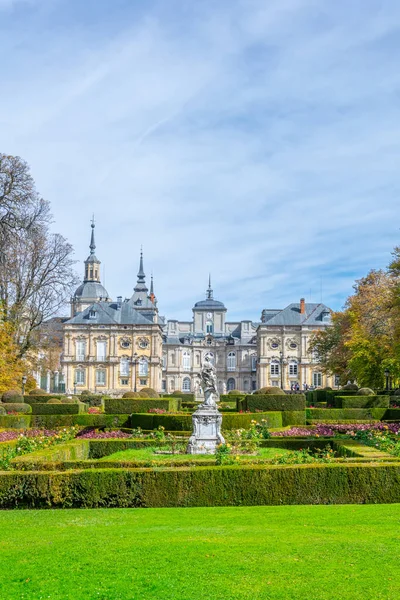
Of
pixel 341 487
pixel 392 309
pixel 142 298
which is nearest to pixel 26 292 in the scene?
pixel 392 309

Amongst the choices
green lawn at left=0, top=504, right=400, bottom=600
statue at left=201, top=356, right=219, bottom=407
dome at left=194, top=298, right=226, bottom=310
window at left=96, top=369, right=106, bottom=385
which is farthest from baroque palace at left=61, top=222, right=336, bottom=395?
green lawn at left=0, top=504, right=400, bottom=600

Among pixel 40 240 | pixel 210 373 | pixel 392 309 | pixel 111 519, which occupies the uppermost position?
pixel 40 240

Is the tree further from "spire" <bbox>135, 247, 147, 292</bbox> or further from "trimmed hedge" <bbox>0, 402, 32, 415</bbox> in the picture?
"spire" <bbox>135, 247, 147, 292</bbox>

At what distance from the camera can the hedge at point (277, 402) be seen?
27.0 metres

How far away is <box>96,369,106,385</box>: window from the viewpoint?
72750mm

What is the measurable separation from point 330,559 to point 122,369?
2657 inches

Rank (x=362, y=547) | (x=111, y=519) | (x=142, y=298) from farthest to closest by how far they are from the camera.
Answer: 1. (x=142, y=298)
2. (x=111, y=519)
3. (x=362, y=547)

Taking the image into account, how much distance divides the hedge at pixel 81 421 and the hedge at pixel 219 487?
1646 centimetres

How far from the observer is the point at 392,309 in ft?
109

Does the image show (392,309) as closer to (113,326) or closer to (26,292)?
(26,292)

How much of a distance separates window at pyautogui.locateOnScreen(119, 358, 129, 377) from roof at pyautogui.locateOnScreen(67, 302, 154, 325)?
4.25 meters

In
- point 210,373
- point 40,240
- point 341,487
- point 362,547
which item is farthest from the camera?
point 40,240

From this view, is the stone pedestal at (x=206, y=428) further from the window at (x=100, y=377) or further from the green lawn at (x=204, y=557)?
the window at (x=100, y=377)

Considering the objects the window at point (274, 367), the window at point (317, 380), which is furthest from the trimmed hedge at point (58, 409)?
the window at point (317, 380)
